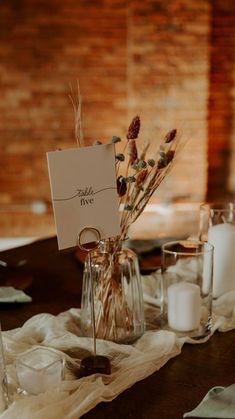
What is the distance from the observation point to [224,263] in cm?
131

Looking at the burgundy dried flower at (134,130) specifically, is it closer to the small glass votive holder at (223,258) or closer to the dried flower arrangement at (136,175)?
the dried flower arrangement at (136,175)

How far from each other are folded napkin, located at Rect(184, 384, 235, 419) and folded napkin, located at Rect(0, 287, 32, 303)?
59 centimetres

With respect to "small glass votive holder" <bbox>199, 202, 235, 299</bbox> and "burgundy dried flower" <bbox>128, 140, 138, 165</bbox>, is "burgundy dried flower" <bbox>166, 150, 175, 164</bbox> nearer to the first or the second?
"burgundy dried flower" <bbox>128, 140, 138, 165</bbox>

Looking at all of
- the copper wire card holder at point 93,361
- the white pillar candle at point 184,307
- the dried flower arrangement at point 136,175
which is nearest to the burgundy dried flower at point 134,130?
the dried flower arrangement at point 136,175

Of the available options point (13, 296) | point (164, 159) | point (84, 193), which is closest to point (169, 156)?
point (164, 159)

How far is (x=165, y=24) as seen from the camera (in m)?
3.53

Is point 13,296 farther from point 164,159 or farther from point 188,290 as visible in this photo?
point 164,159

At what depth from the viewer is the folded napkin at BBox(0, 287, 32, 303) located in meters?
1.31

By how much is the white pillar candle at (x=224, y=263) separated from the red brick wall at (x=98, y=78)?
7.58ft

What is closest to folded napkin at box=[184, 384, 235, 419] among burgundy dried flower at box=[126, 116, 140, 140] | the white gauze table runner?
the white gauze table runner

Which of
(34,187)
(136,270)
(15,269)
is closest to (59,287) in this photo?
(15,269)

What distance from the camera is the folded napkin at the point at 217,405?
0.81m

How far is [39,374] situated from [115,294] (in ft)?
0.82

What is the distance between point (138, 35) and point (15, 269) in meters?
2.43
